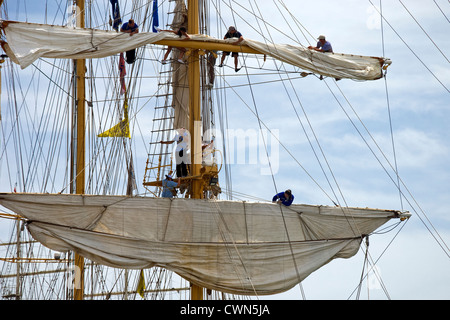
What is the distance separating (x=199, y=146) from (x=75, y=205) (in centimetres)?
374

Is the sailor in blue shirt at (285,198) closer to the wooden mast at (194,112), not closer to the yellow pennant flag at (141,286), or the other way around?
the wooden mast at (194,112)

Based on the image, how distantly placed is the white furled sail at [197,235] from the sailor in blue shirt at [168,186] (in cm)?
70

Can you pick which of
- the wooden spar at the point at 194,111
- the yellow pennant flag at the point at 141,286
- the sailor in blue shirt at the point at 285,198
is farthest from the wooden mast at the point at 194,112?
the yellow pennant flag at the point at 141,286

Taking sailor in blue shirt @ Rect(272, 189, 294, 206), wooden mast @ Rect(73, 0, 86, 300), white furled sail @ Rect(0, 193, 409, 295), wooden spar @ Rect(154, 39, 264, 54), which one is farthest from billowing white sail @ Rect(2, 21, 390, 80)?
wooden mast @ Rect(73, 0, 86, 300)

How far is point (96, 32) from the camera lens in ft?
89.5

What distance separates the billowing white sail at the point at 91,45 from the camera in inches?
1049

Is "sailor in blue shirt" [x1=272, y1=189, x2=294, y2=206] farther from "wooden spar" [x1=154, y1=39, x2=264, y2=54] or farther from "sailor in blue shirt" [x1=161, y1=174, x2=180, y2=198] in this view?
"wooden spar" [x1=154, y1=39, x2=264, y2=54]

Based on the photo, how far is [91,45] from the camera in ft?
89.0

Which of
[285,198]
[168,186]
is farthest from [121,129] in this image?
[285,198]

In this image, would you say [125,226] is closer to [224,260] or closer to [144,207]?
[144,207]

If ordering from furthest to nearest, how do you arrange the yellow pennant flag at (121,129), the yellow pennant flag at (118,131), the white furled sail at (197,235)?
the yellow pennant flag at (118,131) → the yellow pennant flag at (121,129) → the white furled sail at (197,235)
